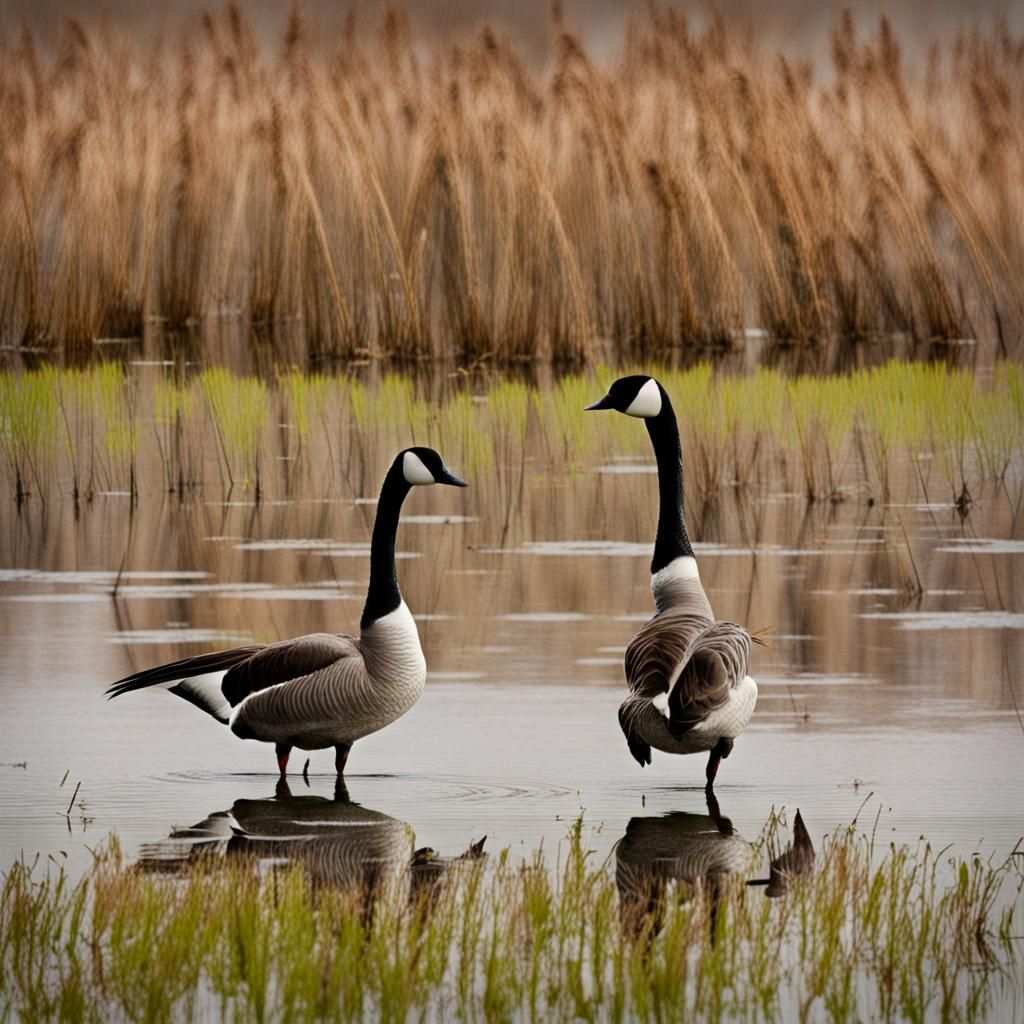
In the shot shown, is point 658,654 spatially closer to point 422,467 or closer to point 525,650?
point 422,467

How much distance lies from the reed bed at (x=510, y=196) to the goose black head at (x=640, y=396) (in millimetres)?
10759

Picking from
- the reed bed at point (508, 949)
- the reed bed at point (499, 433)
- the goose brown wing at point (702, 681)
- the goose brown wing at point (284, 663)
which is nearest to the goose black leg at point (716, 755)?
the goose brown wing at point (702, 681)

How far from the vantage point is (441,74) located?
20.2m

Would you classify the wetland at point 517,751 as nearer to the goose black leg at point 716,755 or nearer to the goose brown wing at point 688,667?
the goose black leg at point 716,755

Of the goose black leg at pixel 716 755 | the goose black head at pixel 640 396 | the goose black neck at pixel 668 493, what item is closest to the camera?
the goose black leg at pixel 716 755

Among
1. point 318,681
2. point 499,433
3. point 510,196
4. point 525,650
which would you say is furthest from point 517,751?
point 510,196

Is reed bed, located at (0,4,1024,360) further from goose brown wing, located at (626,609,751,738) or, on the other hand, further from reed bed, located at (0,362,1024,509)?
goose brown wing, located at (626,609,751,738)

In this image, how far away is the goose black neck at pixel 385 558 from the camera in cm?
641

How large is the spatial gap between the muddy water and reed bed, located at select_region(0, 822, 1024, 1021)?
0.56 metres

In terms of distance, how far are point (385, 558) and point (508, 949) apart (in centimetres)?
235

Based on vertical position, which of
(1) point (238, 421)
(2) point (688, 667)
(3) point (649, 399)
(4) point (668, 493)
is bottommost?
(2) point (688, 667)

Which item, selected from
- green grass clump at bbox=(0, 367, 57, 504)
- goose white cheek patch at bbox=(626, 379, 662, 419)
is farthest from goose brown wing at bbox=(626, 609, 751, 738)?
green grass clump at bbox=(0, 367, 57, 504)

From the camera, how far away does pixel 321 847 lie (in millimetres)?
5422

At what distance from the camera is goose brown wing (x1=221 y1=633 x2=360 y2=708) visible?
629cm
